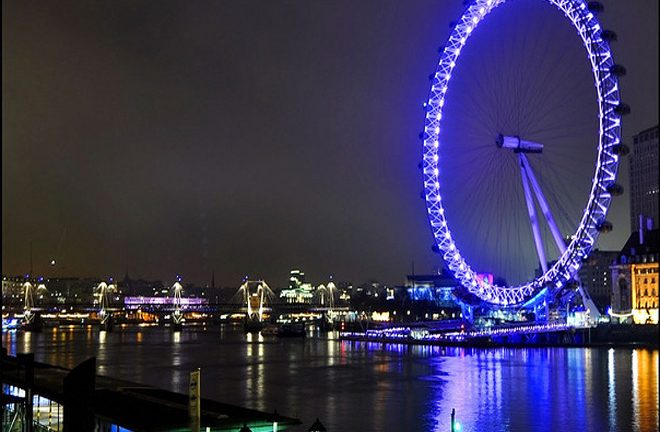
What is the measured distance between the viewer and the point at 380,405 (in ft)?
119

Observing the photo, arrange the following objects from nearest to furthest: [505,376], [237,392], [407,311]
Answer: [237,392] < [505,376] < [407,311]

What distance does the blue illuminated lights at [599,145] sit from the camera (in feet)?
174

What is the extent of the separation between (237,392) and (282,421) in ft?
86.3

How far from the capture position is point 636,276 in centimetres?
9962

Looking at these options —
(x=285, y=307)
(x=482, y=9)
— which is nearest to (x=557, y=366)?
(x=482, y=9)

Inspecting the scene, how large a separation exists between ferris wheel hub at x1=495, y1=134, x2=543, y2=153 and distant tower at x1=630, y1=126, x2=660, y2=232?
206 ft

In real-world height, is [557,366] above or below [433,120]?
below

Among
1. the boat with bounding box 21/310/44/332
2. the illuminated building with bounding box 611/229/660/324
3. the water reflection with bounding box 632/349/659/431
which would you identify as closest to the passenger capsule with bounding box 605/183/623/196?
the water reflection with bounding box 632/349/659/431

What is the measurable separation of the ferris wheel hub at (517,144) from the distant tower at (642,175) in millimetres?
62850

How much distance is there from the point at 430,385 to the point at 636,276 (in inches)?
2538

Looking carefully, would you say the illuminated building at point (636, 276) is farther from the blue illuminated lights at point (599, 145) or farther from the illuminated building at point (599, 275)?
the illuminated building at point (599, 275)

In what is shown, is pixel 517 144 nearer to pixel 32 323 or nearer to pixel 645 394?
pixel 645 394

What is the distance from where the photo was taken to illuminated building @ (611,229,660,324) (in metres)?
94.2

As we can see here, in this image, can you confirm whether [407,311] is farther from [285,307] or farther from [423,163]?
[423,163]
